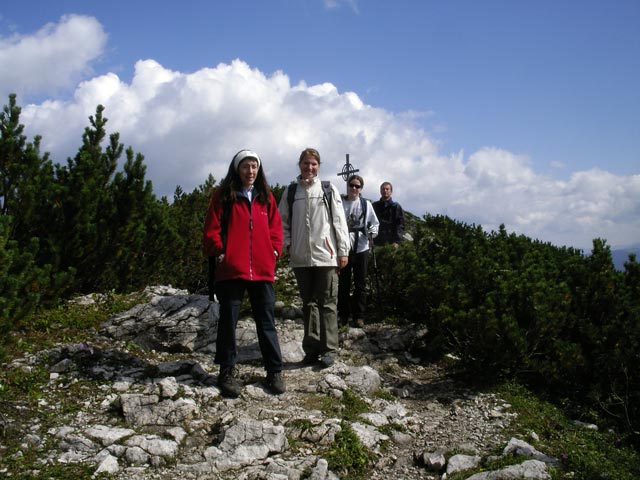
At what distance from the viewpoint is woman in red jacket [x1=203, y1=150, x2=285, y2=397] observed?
184 inches

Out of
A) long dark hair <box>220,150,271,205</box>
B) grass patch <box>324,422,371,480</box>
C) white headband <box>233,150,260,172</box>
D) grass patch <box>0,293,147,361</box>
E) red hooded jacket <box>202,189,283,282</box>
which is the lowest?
grass patch <box>324,422,371,480</box>

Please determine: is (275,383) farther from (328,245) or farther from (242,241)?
(328,245)

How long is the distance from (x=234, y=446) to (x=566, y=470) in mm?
2602

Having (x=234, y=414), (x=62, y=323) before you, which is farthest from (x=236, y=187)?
(x=62, y=323)

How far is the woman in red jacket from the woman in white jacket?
53cm

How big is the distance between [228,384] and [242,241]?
1.35m

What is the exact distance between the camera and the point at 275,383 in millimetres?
4883

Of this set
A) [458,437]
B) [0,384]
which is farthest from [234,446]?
[0,384]

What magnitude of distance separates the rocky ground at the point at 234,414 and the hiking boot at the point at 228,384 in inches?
3.9

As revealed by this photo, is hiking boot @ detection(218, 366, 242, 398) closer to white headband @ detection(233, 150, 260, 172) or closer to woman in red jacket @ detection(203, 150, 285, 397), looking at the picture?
woman in red jacket @ detection(203, 150, 285, 397)

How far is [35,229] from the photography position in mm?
6539

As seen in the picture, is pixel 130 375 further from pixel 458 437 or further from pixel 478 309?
pixel 478 309

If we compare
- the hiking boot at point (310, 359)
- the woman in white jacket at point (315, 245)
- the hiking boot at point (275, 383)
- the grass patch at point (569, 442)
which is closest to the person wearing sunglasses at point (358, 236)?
the woman in white jacket at point (315, 245)

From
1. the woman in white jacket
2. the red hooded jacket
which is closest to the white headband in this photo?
the red hooded jacket
